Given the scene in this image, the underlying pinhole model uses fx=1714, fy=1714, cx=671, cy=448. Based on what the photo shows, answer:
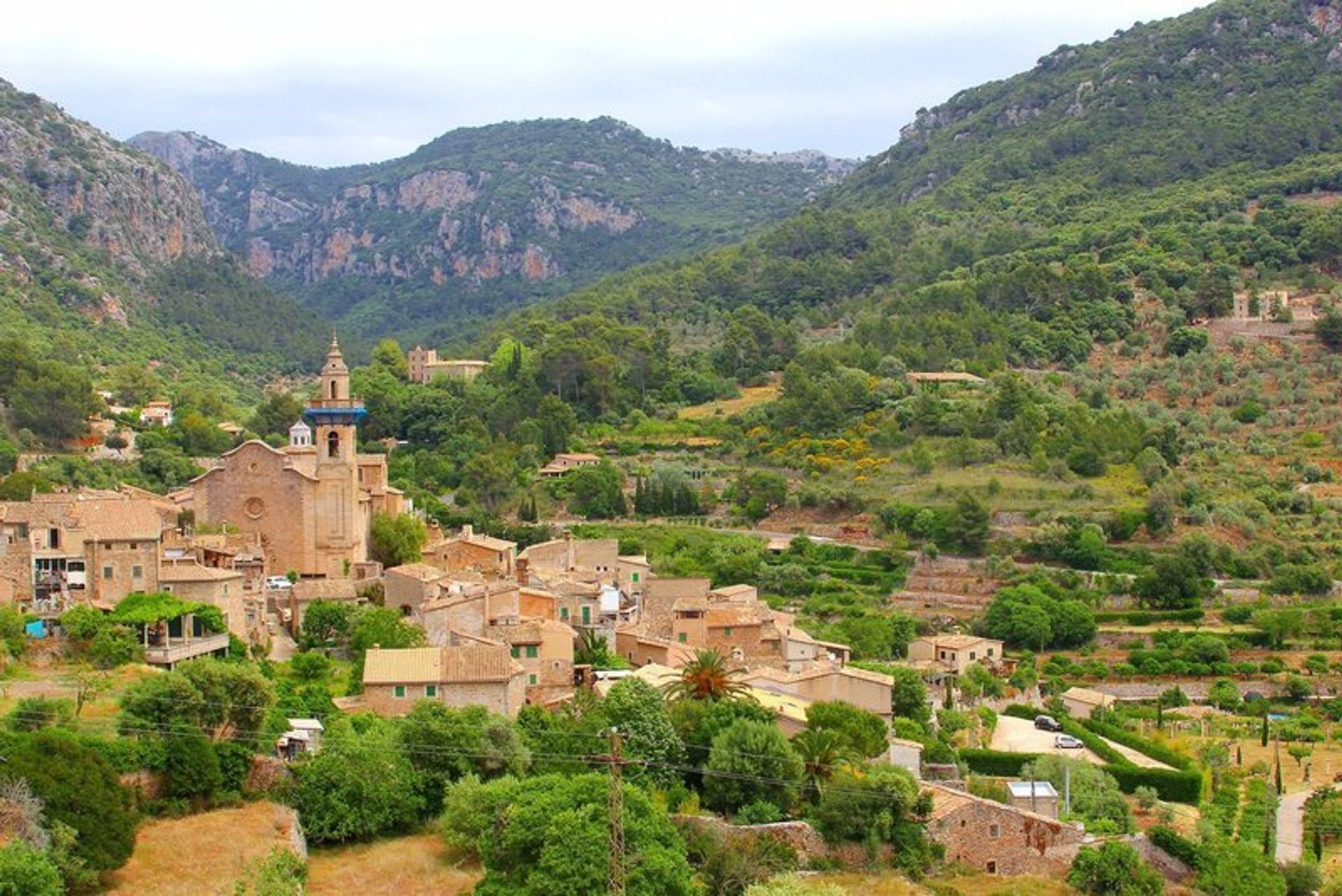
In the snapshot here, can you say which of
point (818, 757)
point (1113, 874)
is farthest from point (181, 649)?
point (1113, 874)

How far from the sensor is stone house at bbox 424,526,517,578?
37719 mm

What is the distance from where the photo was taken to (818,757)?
2617 cm

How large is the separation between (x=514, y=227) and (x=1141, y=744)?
143440mm

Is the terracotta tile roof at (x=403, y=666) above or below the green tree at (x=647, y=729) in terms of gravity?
above

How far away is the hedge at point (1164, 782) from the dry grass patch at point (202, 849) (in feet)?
50.9

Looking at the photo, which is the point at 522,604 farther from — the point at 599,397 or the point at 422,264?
the point at 422,264

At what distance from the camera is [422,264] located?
17538cm

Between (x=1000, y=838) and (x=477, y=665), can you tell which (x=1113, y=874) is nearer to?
(x=1000, y=838)

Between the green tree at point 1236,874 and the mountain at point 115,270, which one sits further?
the mountain at point 115,270

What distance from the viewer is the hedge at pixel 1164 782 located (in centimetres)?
3109

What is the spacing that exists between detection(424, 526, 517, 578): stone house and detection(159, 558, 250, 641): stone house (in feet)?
25.9

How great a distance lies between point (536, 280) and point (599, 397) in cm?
9849

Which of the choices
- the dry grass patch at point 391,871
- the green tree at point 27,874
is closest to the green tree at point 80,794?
the green tree at point 27,874

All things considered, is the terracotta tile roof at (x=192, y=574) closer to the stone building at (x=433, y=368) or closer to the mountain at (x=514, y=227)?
the stone building at (x=433, y=368)
